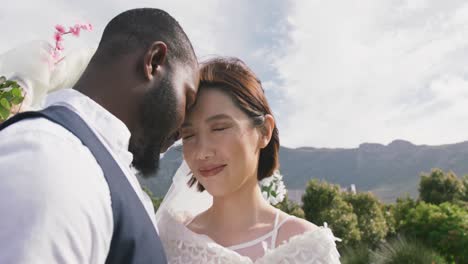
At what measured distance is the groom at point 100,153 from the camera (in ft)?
3.76

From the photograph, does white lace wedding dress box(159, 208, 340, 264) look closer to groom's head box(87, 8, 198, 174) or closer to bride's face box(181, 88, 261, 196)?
bride's face box(181, 88, 261, 196)

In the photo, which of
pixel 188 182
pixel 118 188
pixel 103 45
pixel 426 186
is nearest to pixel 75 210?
pixel 118 188

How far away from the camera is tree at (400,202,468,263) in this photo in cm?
2209

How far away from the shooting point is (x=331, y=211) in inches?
966

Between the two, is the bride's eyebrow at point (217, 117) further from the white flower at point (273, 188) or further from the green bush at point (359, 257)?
the green bush at point (359, 257)

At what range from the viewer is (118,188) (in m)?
1.39

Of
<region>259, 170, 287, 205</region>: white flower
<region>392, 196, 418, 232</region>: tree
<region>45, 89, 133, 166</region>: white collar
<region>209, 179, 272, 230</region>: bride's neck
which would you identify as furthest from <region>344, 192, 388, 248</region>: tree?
<region>45, 89, 133, 166</region>: white collar

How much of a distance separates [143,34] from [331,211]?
77.0 ft

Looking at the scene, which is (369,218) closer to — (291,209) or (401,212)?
(401,212)

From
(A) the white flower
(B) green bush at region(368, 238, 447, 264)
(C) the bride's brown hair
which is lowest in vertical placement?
(B) green bush at region(368, 238, 447, 264)

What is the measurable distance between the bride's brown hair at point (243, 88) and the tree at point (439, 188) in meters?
35.7

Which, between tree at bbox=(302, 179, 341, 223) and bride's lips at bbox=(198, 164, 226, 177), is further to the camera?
tree at bbox=(302, 179, 341, 223)

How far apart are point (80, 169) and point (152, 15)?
103cm

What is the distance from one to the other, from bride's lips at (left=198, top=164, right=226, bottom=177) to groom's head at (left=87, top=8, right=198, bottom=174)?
74 cm
